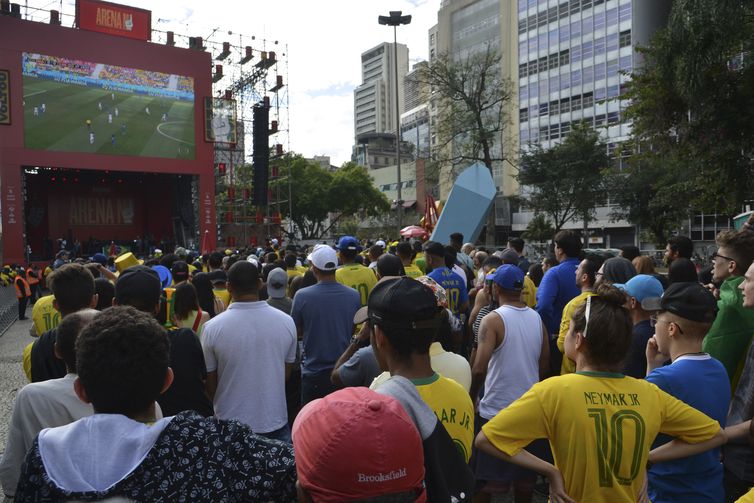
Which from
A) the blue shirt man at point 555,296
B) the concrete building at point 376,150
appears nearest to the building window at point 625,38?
the blue shirt man at point 555,296

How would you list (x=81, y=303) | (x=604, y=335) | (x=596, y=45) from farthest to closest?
1. (x=596, y=45)
2. (x=81, y=303)
3. (x=604, y=335)

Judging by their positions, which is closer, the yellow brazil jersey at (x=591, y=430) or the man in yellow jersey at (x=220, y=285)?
the yellow brazil jersey at (x=591, y=430)

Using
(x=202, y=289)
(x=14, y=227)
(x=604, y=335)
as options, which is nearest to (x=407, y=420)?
(x=604, y=335)

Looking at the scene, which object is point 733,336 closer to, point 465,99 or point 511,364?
point 511,364

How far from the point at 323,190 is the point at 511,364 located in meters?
46.2

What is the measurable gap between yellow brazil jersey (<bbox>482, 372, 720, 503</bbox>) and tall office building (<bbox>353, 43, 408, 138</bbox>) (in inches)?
5816

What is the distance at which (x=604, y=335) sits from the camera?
84.0 inches

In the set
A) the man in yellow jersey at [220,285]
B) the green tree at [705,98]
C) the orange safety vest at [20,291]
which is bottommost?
the orange safety vest at [20,291]

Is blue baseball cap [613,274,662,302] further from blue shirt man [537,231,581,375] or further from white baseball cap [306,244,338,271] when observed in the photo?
white baseball cap [306,244,338,271]

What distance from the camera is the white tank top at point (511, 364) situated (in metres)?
3.52

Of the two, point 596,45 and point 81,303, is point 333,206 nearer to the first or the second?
point 596,45

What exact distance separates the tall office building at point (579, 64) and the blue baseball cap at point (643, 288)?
38696 mm

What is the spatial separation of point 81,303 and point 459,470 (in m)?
2.66

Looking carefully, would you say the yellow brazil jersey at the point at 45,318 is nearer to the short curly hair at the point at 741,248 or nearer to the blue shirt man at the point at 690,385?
the blue shirt man at the point at 690,385
